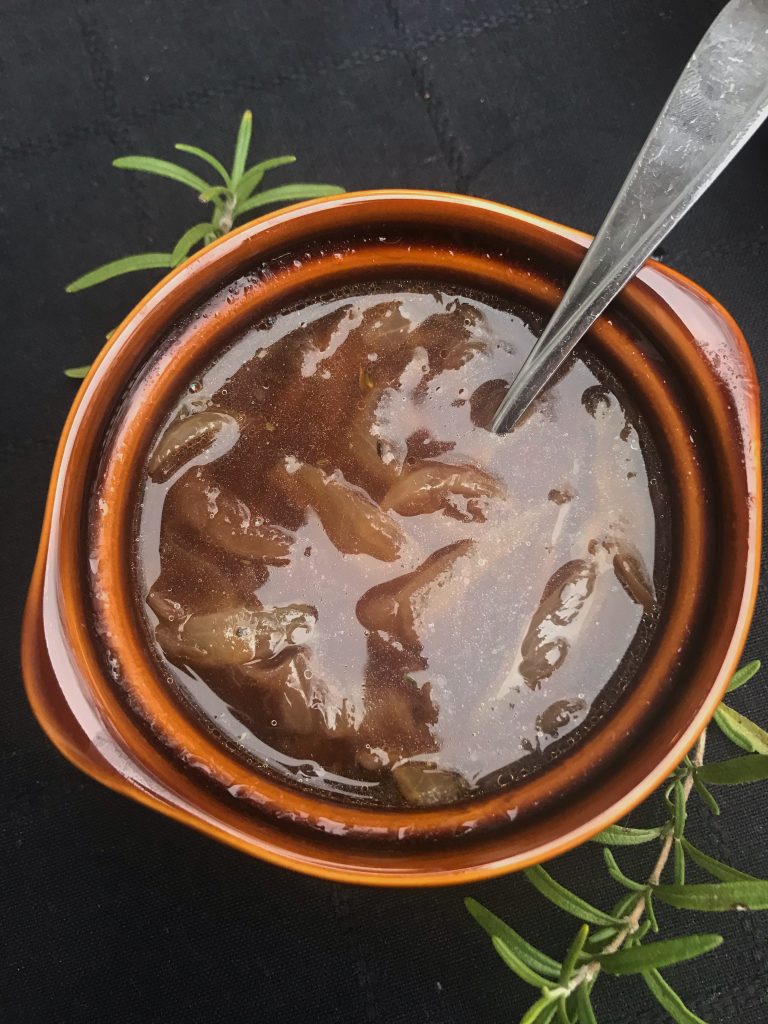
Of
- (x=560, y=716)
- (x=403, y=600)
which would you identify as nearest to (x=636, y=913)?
(x=560, y=716)

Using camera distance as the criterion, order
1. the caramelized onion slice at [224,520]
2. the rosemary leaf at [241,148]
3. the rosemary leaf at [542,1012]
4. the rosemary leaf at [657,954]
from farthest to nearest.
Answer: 1. the rosemary leaf at [241,148]
2. the caramelized onion slice at [224,520]
3. the rosemary leaf at [542,1012]
4. the rosemary leaf at [657,954]

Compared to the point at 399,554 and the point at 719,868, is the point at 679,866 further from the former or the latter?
the point at 399,554

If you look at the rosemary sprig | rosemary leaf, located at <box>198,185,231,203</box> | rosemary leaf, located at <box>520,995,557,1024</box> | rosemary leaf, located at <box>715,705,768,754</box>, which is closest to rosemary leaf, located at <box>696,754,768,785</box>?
the rosemary sprig

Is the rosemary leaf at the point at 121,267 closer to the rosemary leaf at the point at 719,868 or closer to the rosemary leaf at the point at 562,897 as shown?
the rosemary leaf at the point at 562,897

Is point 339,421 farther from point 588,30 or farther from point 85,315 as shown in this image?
point 588,30

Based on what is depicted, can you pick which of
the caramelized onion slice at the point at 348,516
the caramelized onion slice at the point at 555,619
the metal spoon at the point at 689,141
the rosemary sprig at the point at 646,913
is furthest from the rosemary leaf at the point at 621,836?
the metal spoon at the point at 689,141

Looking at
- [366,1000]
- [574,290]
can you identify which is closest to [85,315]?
[574,290]
